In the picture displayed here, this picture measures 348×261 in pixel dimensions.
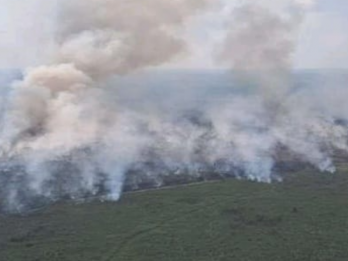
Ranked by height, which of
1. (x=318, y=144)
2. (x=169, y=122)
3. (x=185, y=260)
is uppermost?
(x=169, y=122)

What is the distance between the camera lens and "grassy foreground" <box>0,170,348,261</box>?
54156 mm

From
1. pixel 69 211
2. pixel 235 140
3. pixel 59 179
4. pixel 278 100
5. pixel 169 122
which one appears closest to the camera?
pixel 69 211

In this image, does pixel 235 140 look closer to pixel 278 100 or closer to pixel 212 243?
pixel 278 100

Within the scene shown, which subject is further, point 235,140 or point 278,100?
point 278,100

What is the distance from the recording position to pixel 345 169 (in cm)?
9431

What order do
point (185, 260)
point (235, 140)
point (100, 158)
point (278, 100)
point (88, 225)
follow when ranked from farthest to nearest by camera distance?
1. point (278, 100)
2. point (235, 140)
3. point (100, 158)
4. point (88, 225)
5. point (185, 260)

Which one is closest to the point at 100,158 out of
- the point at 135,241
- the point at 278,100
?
the point at 135,241

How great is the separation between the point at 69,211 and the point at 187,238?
14123 millimetres

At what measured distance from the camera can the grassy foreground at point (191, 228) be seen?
54.2 metres

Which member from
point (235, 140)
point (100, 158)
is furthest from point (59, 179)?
point (235, 140)

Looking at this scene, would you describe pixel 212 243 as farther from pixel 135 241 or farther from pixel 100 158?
pixel 100 158

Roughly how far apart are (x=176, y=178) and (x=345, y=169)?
1014 inches

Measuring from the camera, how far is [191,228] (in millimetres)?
61031

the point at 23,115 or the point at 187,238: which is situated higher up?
the point at 23,115
